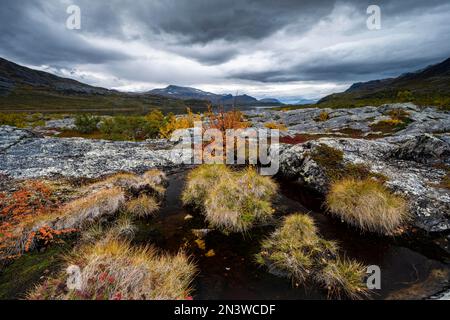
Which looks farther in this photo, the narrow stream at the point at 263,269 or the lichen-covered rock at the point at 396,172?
the lichen-covered rock at the point at 396,172

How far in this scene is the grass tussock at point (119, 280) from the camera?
4684 millimetres

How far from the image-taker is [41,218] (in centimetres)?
807

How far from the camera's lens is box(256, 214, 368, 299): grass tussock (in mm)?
5691

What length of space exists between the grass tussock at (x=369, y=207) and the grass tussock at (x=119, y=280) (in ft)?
22.3

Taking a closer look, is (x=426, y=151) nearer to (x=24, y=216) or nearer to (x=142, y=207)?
(x=142, y=207)

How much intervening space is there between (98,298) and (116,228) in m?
4.00

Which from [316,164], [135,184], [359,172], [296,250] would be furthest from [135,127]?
[296,250]

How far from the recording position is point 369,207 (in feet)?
27.9

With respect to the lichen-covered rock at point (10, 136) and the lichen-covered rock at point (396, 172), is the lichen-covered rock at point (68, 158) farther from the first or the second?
the lichen-covered rock at point (396, 172)

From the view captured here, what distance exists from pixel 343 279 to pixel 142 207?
321 inches

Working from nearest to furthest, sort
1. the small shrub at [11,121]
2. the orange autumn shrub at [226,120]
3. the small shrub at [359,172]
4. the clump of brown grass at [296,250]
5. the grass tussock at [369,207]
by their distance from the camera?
the clump of brown grass at [296,250]
the grass tussock at [369,207]
the small shrub at [359,172]
the orange autumn shrub at [226,120]
the small shrub at [11,121]

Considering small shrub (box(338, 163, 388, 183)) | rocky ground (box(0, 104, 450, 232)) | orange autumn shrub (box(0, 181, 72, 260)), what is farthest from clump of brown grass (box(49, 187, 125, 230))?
small shrub (box(338, 163, 388, 183))

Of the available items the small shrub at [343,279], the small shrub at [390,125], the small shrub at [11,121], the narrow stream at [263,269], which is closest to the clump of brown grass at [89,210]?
the narrow stream at [263,269]

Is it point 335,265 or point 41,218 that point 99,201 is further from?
point 335,265
